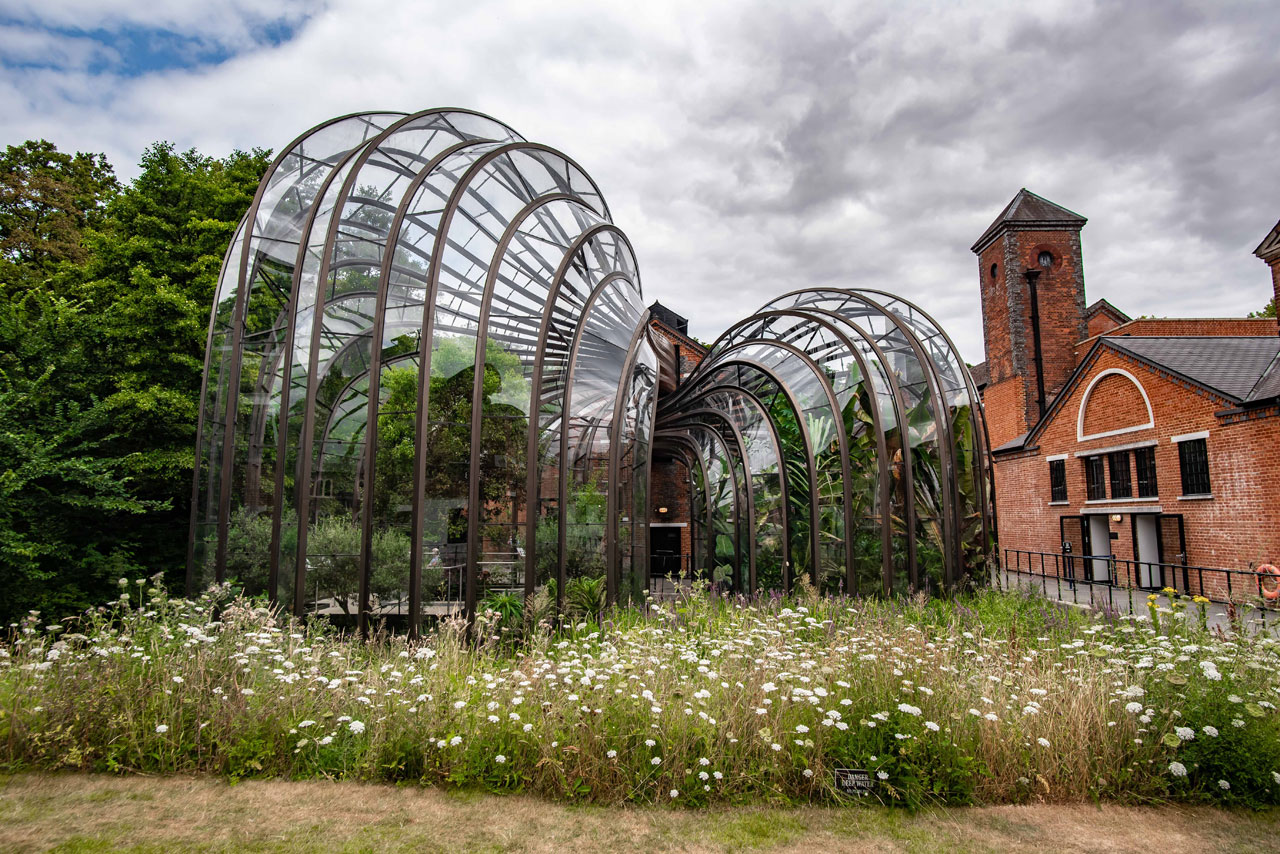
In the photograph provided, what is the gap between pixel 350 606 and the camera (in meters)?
7.46

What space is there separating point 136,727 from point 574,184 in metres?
9.11

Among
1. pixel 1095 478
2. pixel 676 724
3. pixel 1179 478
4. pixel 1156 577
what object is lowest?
pixel 1156 577

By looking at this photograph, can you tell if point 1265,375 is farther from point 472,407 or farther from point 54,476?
point 54,476

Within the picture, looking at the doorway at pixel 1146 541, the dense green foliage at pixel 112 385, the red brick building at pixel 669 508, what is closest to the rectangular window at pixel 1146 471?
the doorway at pixel 1146 541

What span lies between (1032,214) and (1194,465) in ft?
51.8

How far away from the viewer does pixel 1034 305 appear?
1101 inches

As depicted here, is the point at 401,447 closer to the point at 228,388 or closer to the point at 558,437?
the point at 558,437

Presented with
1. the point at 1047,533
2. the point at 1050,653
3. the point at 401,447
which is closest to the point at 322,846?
the point at 401,447

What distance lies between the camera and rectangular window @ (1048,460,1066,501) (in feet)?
72.9

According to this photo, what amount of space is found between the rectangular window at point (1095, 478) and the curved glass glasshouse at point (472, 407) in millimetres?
11477

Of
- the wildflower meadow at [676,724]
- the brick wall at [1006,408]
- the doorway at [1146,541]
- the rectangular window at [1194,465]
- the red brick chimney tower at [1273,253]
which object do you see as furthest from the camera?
the brick wall at [1006,408]

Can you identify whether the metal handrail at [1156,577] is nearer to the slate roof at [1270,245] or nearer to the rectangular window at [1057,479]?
the rectangular window at [1057,479]

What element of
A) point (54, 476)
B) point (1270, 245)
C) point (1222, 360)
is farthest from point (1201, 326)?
point (54, 476)

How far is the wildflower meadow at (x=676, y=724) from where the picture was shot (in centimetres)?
409
